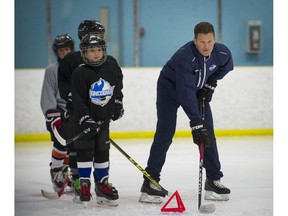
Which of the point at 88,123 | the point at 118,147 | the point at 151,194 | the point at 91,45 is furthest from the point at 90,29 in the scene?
the point at 151,194

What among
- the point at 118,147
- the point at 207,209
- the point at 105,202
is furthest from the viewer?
the point at 118,147

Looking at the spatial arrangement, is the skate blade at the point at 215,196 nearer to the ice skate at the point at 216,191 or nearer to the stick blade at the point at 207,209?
the ice skate at the point at 216,191

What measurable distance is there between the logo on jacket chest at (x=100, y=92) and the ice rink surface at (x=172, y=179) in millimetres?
447

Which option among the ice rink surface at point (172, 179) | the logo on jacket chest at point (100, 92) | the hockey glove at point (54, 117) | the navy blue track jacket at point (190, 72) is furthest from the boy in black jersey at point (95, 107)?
the hockey glove at point (54, 117)

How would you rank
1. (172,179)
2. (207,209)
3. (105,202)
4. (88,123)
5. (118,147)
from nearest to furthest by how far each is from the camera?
(207,209), (88,123), (105,202), (118,147), (172,179)

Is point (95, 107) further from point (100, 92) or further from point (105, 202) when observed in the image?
point (105, 202)

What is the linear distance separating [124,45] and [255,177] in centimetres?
348

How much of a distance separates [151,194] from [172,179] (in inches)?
26.5

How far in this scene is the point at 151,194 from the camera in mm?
2994

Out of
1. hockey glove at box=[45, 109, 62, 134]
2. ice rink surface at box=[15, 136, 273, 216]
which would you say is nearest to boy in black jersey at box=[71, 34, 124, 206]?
ice rink surface at box=[15, 136, 273, 216]

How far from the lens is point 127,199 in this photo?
120 inches

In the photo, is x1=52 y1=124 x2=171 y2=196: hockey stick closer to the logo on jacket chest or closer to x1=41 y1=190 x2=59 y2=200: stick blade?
the logo on jacket chest

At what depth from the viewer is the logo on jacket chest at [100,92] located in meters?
2.85
